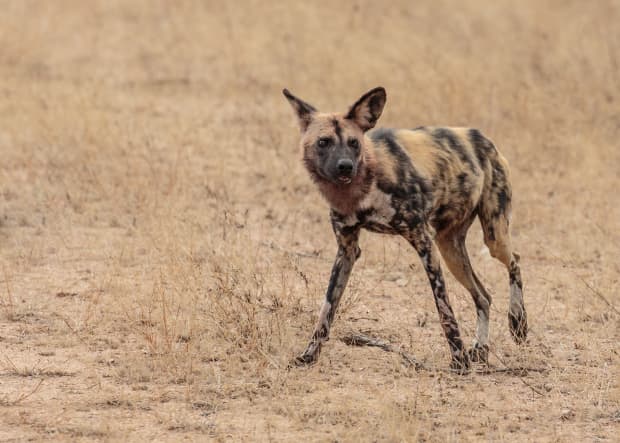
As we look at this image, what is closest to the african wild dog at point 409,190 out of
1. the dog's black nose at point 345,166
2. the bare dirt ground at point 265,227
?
the dog's black nose at point 345,166

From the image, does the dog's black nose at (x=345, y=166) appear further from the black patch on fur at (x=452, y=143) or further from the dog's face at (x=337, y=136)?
the black patch on fur at (x=452, y=143)

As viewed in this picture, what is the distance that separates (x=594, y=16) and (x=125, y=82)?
5.15 m

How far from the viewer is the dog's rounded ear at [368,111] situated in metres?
4.99

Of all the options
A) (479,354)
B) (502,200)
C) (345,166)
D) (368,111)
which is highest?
(368,111)

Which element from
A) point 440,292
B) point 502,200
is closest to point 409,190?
point 440,292

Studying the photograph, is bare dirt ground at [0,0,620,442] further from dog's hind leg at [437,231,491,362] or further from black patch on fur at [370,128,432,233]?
black patch on fur at [370,128,432,233]

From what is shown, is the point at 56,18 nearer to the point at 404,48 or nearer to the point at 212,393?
the point at 404,48

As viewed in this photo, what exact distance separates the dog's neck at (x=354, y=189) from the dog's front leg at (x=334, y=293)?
0.56ft

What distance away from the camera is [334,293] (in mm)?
5152

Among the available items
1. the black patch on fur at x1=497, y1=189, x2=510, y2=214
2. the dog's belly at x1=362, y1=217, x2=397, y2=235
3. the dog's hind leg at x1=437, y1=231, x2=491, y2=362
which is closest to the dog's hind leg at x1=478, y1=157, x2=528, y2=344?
the black patch on fur at x1=497, y1=189, x2=510, y2=214

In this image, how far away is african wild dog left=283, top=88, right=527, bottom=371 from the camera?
16.2 feet

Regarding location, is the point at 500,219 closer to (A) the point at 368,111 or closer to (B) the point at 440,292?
(B) the point at 440,292

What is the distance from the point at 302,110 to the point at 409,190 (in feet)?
2.07

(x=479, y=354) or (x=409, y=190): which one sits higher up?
(x=409, y=190)
